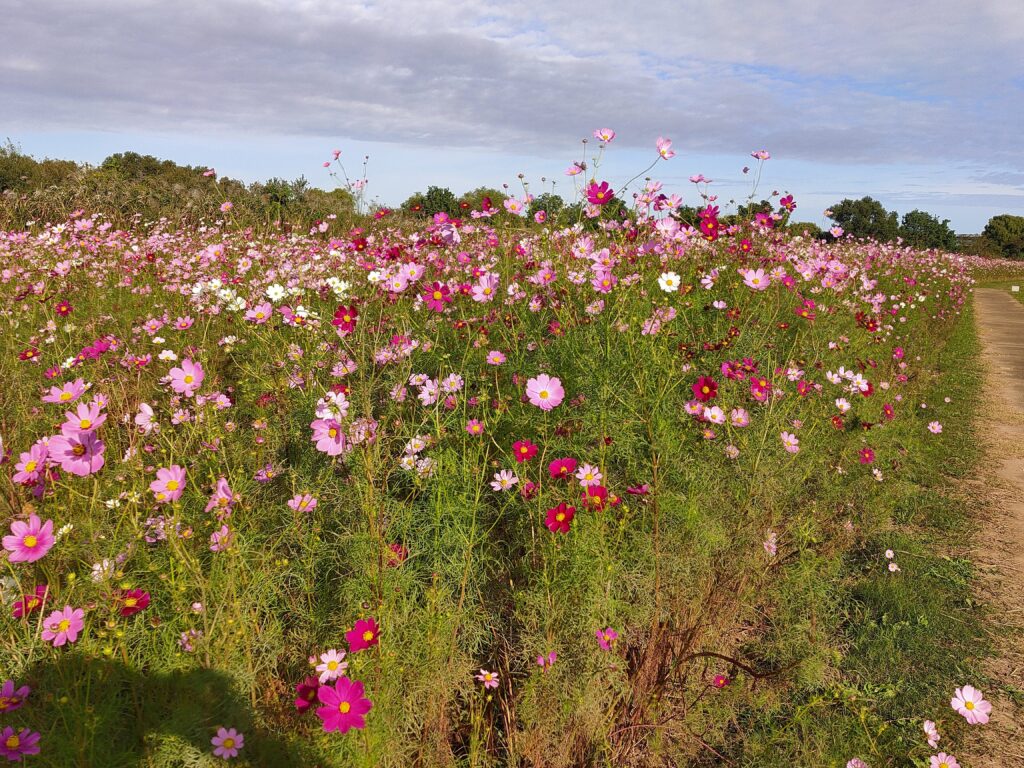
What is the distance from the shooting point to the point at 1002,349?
7.71 metres

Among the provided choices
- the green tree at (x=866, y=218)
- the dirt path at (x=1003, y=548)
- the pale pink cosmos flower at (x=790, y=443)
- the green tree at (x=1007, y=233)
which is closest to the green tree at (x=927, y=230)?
the green tree at (x=866, y=218)

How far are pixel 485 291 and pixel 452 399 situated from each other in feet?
2.49

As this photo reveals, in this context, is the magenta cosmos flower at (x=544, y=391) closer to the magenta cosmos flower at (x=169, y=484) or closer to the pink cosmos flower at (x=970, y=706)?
the magenta cosmos flower at (x=169, y=484)

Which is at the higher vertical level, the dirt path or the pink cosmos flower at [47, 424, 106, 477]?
the pink cosmos flower at [47, 424, 106, 477]

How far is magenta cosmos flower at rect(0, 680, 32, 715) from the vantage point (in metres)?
1.13

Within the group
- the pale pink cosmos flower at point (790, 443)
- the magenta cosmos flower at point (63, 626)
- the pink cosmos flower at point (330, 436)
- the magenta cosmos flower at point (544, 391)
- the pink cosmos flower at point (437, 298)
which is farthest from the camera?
the pale pink cosmos flower at point (790, 443)

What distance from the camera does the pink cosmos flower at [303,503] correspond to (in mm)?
1646

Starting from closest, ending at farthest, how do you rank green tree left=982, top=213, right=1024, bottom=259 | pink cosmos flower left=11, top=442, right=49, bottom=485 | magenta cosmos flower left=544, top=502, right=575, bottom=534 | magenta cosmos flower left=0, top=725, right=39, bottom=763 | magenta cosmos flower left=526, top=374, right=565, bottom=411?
magenta cosmos flower left=0, top=725, right=39, bottom=763
pink cosmos flower left=11, top=442, right=49, bottom=485
magenta cosmos flower left=544, top=502, right=575, bottom=534
magenta cosmos flower left=526, top=374, right=565, bottom=411
green tree left=982, top=213, right=1024, bottom=259

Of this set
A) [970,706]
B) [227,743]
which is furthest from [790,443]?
[227,743]

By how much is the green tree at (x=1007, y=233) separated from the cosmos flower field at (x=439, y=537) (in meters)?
44.3

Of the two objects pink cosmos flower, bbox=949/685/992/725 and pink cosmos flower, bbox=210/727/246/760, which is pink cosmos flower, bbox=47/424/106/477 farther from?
pink cosmos flower, bbox=949/685/992/725

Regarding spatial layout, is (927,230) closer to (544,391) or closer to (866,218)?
(866,218)

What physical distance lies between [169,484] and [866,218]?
3626 cm

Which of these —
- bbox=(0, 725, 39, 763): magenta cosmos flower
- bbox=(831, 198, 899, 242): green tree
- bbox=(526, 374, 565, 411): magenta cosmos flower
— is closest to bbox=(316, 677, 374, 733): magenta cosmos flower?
bbox=(0, 725, 39, 763): magenta cosmos flower
